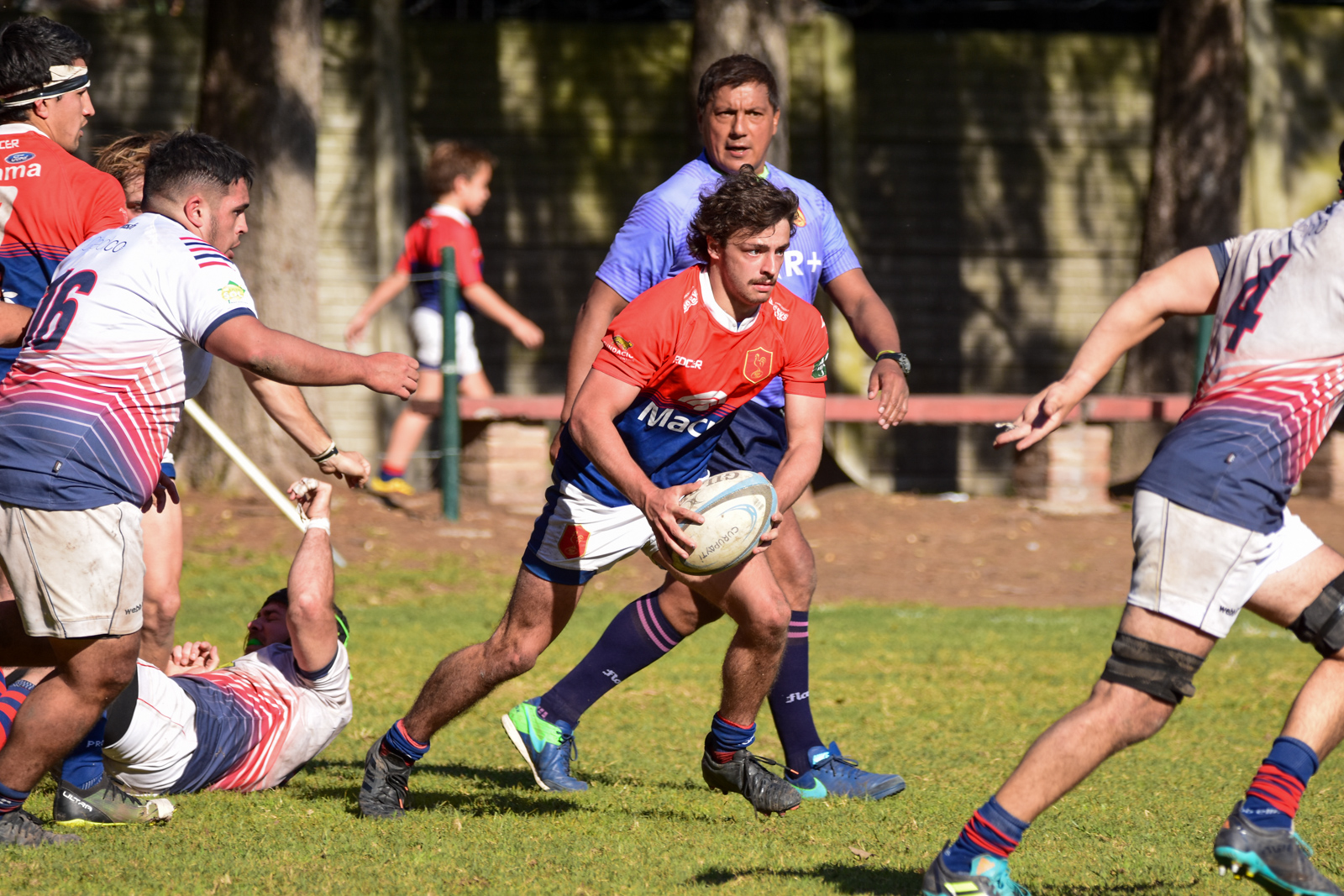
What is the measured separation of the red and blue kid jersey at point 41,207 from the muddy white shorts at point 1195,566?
3610 millimetres

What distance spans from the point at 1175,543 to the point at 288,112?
32.7 ft

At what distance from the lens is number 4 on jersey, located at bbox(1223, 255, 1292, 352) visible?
3.90 m

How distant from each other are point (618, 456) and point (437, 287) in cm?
797

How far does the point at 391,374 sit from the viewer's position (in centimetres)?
432

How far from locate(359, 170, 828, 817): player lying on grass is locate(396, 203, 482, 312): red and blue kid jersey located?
7095 mm

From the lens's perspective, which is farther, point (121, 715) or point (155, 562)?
point (155, 562)

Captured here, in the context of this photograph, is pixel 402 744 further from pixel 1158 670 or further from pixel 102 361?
pixel 1158 670

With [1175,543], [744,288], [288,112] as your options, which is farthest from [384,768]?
[288,112]

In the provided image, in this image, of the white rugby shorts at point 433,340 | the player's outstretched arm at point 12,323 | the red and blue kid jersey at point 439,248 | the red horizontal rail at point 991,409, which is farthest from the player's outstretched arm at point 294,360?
the red horizontal rail at point 991,409

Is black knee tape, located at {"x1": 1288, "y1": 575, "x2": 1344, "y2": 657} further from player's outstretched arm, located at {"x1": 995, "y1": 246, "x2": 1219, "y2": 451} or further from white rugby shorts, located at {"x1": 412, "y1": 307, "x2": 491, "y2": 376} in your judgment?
white rugby shorts, located at {"x1": 412, "y1": 307, "x2": 491, "y2": 376}

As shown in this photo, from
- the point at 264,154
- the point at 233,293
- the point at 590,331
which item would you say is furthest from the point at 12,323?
the point at 264,154

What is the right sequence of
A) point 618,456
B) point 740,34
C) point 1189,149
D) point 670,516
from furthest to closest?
point 1189,149 → point 740,34 → point 618,456 → point 670,516

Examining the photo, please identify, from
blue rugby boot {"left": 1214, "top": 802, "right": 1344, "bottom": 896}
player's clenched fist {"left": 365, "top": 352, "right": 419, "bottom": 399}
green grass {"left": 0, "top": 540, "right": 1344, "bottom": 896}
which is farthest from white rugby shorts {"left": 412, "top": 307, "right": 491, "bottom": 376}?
blue rugby boot {"left": 1214, "top": 802, "right": 1344, "bottom": 896}

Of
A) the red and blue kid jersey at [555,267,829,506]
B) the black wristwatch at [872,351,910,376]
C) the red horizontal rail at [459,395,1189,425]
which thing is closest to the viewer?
the red and blue kid jersey at [555,267,829,506]
